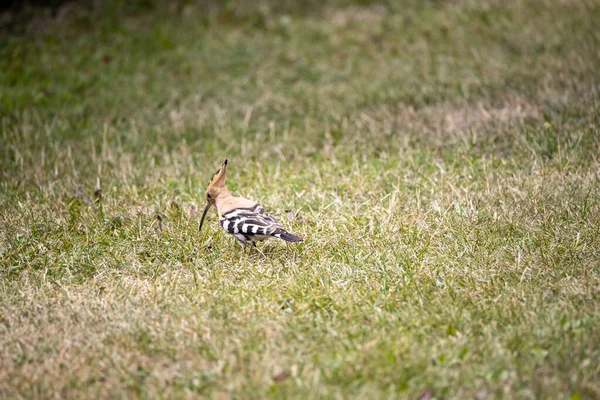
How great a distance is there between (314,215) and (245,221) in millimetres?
1029

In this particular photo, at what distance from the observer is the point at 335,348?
4.12 metres

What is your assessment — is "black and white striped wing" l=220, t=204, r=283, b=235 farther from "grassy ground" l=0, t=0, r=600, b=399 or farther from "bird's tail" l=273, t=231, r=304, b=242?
"grassy ground" l=0, t=0, r=600, b=399

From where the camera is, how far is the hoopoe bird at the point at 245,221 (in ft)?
16.9

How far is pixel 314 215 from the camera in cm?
618

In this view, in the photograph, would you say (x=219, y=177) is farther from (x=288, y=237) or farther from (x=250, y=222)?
(x=288, y=237)

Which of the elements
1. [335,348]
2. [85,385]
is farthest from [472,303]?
[85,385]

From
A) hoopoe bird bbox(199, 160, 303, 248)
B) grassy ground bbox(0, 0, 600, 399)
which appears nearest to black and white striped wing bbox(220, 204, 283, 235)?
hoopoe bird bbox(199, 160, 303, 248)

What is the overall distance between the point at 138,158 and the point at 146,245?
288 cm

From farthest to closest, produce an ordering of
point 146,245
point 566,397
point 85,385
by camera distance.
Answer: point 146,245, point 85,385, point 566,397

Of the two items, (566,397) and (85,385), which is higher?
(566,397)

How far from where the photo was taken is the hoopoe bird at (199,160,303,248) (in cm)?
516

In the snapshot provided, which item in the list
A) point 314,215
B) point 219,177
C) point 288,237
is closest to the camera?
point 288,237

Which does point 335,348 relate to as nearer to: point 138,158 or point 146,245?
point 146,245

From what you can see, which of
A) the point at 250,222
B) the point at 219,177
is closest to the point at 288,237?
the point at 250,222
